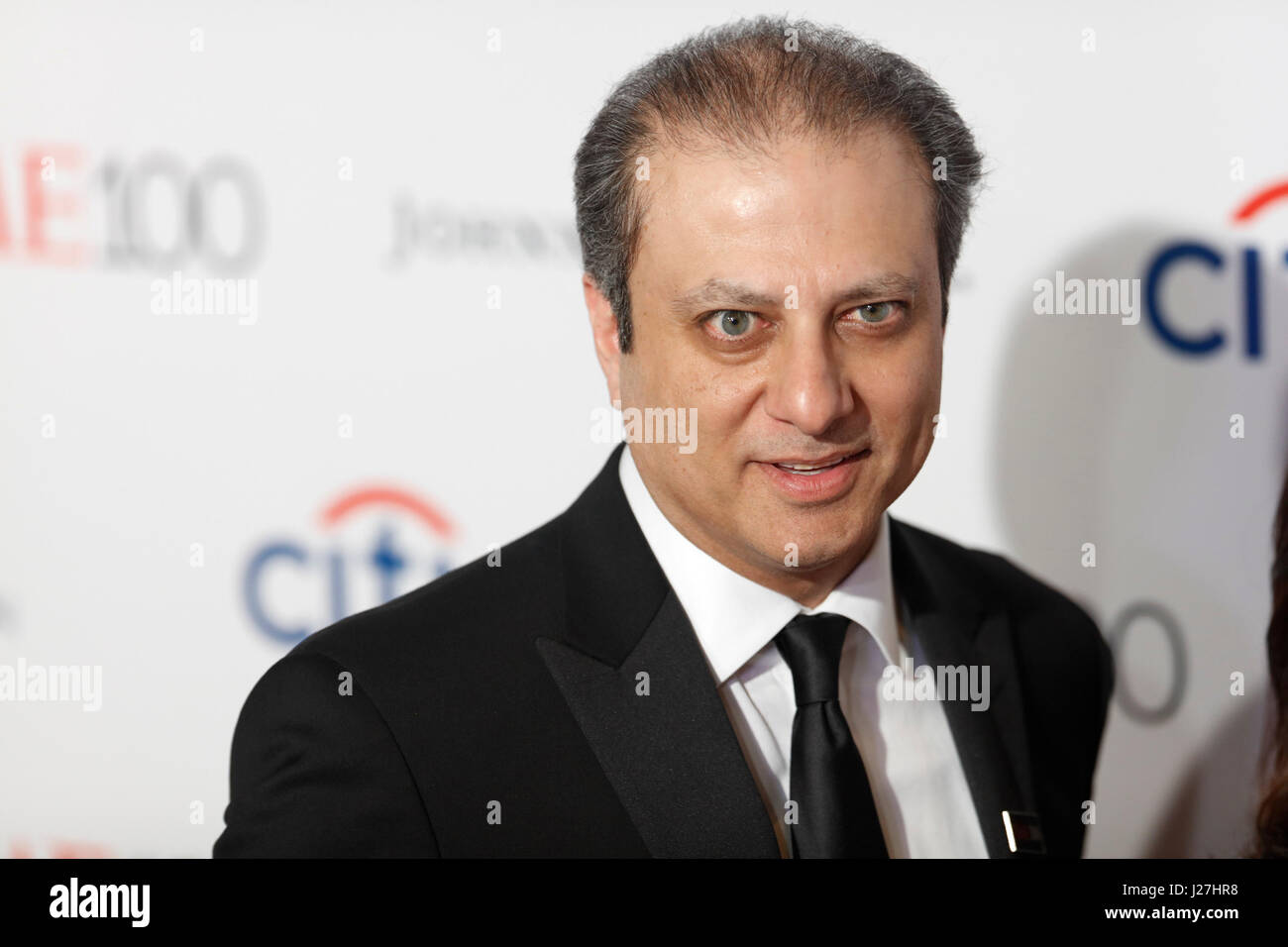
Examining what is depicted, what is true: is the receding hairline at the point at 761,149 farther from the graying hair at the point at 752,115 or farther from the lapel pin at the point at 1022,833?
the lapel pin at the point at 1022,833

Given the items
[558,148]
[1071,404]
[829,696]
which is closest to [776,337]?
[829,696]

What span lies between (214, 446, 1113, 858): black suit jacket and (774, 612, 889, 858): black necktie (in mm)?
63

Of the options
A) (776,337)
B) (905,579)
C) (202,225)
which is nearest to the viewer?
(776,337)

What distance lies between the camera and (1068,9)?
1.99m

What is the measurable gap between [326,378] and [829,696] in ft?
3.01

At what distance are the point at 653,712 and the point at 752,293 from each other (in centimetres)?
47

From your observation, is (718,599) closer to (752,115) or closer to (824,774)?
(824,774)

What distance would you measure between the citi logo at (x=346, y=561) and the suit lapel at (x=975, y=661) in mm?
705

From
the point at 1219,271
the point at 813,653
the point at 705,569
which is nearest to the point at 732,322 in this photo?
the point at 705,569

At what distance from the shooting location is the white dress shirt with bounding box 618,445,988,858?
1438 millimetres

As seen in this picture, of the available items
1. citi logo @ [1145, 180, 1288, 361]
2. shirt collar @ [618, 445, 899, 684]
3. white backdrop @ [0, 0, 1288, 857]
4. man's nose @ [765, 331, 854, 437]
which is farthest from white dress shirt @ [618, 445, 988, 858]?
citi logo @ [1145, 180, 1288, 361]

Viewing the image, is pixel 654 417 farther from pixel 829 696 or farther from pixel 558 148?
pixel 558 148

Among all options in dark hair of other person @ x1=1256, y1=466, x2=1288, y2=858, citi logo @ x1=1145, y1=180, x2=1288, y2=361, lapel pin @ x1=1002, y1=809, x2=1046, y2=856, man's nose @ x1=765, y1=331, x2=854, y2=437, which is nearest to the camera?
man's nose @ x1=765, y1=331, x2=854, y2=437

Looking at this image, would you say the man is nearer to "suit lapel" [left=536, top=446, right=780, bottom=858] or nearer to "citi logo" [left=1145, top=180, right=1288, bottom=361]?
"suit lapel" [left=536, top=446, right=780, bottom=858]
